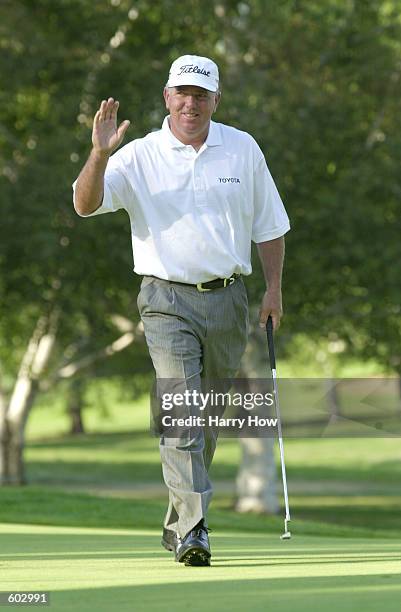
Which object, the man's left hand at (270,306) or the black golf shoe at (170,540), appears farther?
the man's left hand at (270,306)

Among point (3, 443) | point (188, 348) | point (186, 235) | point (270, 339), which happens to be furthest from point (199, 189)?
point (3, 443)

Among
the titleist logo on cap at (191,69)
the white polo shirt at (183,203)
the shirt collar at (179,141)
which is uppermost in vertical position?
the titleist logo on cap at (191,69)

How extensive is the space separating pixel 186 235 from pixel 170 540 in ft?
4.61

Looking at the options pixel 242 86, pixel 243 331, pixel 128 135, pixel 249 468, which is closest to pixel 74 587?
pixel 243 331

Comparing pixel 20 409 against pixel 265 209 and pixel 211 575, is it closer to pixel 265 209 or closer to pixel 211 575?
pixel 265 209

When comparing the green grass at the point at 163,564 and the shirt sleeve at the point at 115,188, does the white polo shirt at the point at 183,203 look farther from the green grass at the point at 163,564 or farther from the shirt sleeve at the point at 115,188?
the green grass at the point at 163,564

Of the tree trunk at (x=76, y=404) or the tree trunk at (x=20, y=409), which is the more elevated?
the tree trunk at (x=76, y=404)

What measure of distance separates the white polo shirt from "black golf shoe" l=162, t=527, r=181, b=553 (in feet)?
3.80

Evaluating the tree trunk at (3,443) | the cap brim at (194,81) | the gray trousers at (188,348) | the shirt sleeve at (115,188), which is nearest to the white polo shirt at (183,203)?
the shirt sleeve at (115,188)

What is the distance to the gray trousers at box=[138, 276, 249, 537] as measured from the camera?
20.7 feet

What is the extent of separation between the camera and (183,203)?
253 inches

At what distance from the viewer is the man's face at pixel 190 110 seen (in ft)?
21.3

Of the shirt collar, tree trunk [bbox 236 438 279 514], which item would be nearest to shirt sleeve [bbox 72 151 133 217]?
the shirt collar

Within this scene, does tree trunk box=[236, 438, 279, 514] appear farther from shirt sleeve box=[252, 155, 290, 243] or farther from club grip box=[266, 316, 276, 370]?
shirt sleeve box=[252, 155, 290, 243]
